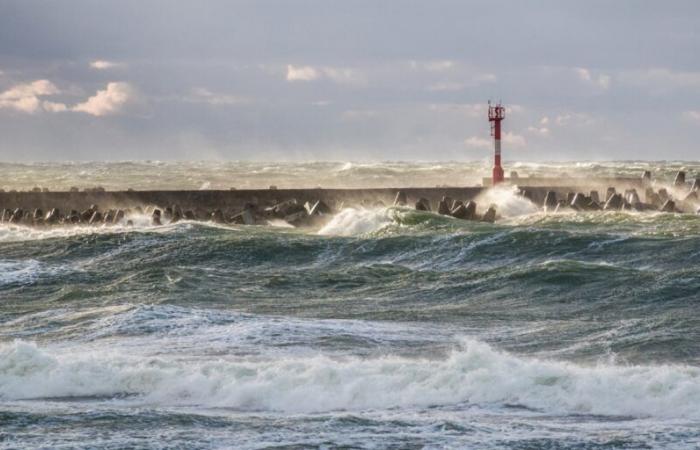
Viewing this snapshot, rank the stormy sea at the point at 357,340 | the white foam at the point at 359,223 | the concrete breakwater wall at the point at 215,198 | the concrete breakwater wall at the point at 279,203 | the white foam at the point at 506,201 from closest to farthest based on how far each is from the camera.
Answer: the stormy sea at the point at 357,340, the white foam at the point at 359,223, the concrete breakwater wall at the point at 279,203, the white foam at the point at 506,201, the concrete breakwater wall at the point at 215,198

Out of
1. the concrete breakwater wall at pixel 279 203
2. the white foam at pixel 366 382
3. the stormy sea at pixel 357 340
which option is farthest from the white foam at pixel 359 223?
the white foam at pixel 366 382

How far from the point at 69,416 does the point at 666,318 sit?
275 inches

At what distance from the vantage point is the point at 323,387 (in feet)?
38.5

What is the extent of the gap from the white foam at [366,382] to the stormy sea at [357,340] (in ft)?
0.07

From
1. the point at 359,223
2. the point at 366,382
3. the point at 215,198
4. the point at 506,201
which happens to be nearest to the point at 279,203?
the point at 215,198

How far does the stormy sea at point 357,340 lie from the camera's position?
10516 mm

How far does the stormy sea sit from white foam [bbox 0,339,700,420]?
0.02 m

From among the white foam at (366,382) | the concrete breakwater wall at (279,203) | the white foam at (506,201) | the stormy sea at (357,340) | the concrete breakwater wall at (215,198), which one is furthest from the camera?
the concrete breakwater wall at (215,198)

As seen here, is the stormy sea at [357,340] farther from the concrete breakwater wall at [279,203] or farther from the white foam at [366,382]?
the concrete breakwater wall at [279,203]

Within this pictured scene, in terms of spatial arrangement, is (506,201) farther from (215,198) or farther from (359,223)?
(215,198)

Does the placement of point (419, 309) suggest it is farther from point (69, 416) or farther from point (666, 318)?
point (69, 416)

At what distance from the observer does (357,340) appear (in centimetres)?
1423

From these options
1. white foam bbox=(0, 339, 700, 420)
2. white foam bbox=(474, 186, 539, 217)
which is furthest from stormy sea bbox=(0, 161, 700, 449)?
white foam bbox=(474, 186, 539, 217)

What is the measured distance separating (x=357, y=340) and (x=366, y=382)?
8.12 feet
